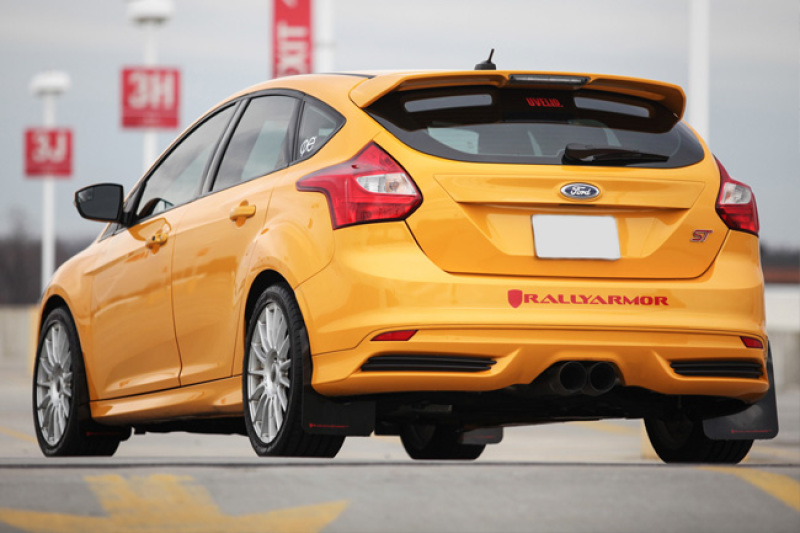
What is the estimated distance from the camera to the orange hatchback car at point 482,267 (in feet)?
17.8

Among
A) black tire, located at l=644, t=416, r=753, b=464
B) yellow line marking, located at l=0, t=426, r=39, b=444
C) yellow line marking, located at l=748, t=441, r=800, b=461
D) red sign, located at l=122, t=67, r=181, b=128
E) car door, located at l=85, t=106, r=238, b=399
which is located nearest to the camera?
black tire, located at l=644, t=416, r=753, b=464

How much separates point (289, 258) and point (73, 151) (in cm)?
3549

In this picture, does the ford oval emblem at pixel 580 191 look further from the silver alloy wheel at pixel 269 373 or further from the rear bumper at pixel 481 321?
the silver alloy wheel at pixel 269 373

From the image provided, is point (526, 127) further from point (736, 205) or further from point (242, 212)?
point (242, 212)

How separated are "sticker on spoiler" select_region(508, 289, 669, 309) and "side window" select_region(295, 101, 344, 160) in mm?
1038

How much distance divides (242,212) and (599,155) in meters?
1.53

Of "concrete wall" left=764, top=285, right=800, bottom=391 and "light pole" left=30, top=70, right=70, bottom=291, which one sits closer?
"concrete wall" left=764, top=285, right=800, bottom=391

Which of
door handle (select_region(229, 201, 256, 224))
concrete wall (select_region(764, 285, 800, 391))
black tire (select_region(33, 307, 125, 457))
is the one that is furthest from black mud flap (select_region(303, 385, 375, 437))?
concrete wall (select_region(764, 285, 800, 391))

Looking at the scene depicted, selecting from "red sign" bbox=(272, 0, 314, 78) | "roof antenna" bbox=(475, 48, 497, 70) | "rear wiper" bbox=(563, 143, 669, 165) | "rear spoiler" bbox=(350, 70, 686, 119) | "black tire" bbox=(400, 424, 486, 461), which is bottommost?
"black tire" bbox=(400, 424, 486, 461)

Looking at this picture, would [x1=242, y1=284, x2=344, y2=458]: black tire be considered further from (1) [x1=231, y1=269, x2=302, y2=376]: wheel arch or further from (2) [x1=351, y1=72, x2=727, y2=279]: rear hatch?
(2) [x1=351, y1=72, x2=727, y2=279]: rear hatch

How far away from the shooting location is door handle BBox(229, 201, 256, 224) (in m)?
6.23

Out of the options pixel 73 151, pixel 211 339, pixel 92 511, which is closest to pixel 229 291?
pixel 211 339

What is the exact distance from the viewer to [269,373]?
5.97 m

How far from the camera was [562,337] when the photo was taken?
17.8 feet
